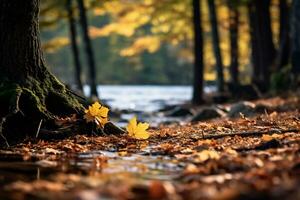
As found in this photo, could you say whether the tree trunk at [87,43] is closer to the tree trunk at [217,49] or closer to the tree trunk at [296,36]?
the tree trunk at [217,49]

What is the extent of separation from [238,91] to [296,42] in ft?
19.6

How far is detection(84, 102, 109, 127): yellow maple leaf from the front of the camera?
6.15 metres

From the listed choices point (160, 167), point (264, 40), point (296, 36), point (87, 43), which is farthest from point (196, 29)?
point (160, 167)

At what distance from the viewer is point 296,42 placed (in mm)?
14922

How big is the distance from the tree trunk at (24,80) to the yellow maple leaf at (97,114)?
36 cm

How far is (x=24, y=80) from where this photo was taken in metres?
6.32

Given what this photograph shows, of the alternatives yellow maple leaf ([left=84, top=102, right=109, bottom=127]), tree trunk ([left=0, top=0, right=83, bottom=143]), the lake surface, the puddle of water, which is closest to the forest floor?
the puddle of water

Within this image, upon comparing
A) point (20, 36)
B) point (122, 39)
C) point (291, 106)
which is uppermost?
point (122, 39)

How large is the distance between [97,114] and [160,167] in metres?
2.03

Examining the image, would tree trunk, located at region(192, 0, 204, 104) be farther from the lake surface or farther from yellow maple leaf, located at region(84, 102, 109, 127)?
yellow maple leaf, located at region(84, 102, 109, 127)

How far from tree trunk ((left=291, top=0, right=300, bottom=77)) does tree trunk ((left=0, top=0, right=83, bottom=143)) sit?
9461 mm

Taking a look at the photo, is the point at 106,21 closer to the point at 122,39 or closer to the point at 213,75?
the point at 122,39

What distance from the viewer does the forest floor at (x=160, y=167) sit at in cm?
306

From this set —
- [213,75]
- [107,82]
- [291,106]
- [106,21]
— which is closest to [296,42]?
[291,106]
